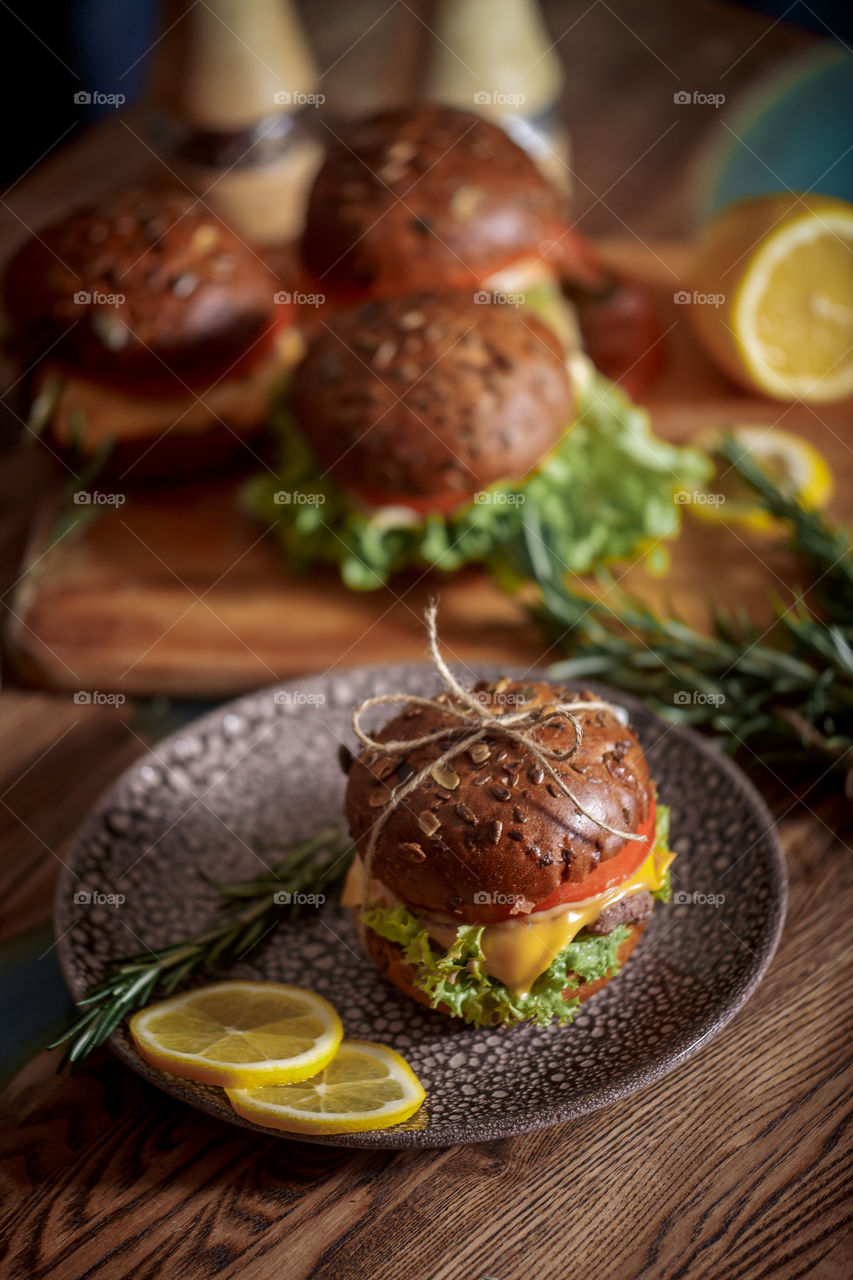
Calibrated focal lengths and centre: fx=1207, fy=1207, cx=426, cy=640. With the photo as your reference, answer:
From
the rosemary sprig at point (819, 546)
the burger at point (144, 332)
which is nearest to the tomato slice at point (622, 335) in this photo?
the rosemary sprig at point (819, 546)

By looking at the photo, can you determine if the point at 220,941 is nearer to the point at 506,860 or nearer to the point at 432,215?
the point at 506,860

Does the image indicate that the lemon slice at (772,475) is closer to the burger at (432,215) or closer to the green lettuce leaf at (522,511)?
the green lettuce leaf at (522,511)

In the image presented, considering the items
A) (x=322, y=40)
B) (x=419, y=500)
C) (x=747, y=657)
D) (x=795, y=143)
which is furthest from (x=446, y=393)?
(x=322, y=40)

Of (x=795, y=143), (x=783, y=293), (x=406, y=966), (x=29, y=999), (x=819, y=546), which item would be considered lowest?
(x=29, y=999)

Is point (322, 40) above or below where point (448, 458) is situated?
above

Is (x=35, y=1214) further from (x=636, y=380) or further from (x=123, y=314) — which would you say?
(x=636, y=380)

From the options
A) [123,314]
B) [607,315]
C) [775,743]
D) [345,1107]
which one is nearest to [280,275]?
[123,314]

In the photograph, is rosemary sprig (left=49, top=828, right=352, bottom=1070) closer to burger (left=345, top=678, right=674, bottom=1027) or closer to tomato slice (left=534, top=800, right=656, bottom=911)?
burger (left=345, top=678, right=674, bottom=1027)
